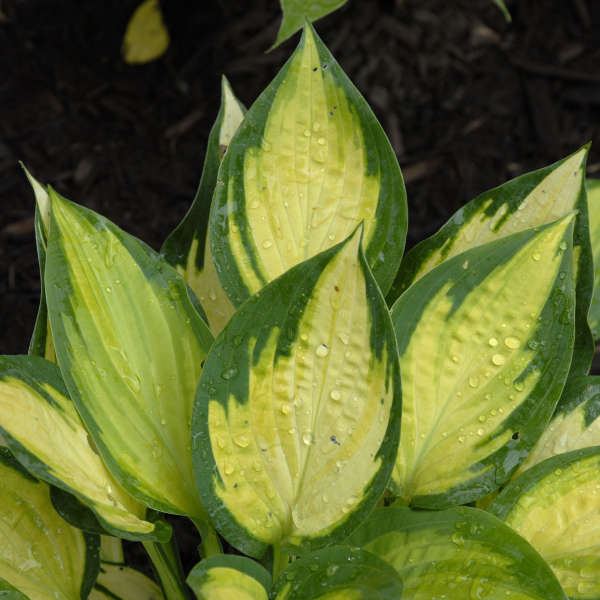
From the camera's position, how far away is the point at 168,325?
64 cm

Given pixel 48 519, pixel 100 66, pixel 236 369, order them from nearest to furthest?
pixel 236 369, pixel 48 519, pixel 100 66

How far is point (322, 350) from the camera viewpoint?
1.85 feet

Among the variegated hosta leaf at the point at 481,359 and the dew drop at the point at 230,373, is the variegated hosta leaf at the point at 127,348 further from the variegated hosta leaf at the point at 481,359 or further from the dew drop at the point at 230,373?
the variegated hosta leaf at the point at 481,359

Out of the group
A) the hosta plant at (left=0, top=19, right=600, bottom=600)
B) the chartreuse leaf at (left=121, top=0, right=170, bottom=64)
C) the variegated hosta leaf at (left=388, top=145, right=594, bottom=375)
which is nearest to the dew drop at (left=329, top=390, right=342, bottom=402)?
the hosta plant at (left=0, top=19, right=600, bottom=600)

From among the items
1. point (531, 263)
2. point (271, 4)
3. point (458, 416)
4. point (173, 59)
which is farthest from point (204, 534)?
point (271, 4)

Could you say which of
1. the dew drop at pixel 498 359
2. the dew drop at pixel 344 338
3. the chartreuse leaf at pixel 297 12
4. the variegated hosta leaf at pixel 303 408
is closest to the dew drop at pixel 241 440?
the variegated hosta leaf at pixel 303 408

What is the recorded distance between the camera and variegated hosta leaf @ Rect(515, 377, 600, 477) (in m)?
0.68

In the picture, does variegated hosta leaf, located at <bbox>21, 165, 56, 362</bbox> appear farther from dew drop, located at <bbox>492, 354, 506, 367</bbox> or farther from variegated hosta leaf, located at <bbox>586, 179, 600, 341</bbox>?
variegated hosta leaf, located at <bbox>586, 179, 600, 341</bbox>

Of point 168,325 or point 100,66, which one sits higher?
point 100,66

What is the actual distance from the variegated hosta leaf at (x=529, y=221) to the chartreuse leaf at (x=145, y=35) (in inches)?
42.4

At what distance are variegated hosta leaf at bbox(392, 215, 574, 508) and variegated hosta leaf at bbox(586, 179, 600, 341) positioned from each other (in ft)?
0.57

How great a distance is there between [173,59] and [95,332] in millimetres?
1190

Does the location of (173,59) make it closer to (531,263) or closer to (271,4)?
(271,4)

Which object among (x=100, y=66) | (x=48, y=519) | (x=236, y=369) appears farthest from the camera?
(x=100, y=66)
